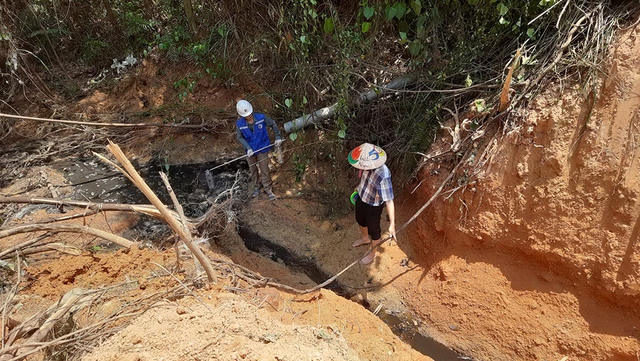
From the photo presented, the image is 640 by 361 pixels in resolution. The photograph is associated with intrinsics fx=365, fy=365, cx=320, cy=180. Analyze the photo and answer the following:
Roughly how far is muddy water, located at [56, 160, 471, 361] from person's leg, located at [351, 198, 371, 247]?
561mm

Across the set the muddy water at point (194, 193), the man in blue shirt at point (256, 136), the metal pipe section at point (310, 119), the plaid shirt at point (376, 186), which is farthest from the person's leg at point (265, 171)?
the plaid shirt at point (376, 186)

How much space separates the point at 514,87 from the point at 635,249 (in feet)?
5.47

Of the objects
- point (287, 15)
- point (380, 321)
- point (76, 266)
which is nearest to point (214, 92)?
point (287, 15)

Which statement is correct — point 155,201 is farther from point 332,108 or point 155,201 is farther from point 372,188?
point 332,108

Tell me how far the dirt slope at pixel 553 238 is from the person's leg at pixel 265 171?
224 centimetres

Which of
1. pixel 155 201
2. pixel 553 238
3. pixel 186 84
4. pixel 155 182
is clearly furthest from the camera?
pixel 186 84

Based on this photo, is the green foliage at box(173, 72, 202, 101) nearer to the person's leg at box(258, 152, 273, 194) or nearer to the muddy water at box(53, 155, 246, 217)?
the muddy water at box(53, 155, 246, 217)

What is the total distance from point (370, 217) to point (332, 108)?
1530mm

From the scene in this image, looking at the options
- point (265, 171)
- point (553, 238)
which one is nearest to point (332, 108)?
point (265, 171)

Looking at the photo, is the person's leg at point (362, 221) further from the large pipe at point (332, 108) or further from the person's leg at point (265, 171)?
the person's leg at point (265, 171)

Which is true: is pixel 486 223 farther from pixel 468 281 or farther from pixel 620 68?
pixel 620 68

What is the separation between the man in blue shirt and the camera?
4519 mm

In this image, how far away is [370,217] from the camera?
3869 mm

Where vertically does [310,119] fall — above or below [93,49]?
below
